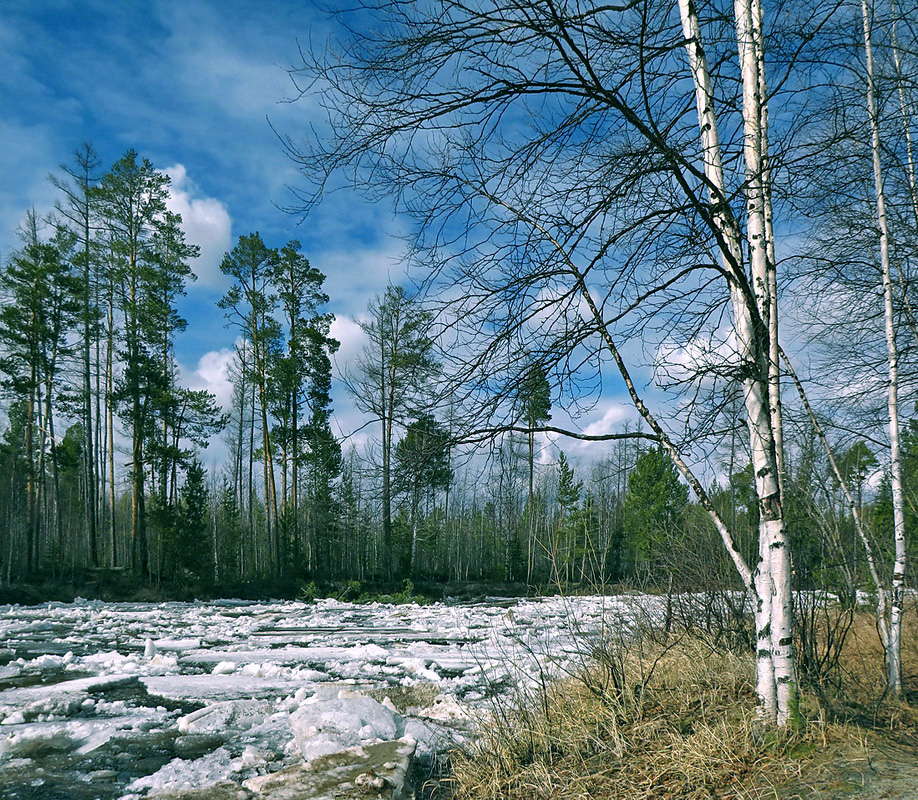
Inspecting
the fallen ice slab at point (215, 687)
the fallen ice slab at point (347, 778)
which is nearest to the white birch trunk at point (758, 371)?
the fallen ice slab at point (347, 778)

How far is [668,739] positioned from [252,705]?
4.39 metres

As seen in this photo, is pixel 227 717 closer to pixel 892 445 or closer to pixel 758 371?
pixel 758 371

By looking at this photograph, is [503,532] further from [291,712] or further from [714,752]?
→ [714,752]

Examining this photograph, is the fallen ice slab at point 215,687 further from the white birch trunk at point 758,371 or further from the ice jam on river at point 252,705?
the white birch trunk at point 758,371

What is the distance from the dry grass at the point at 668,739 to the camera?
354 centimetres

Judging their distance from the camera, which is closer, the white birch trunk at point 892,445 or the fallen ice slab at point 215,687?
the white birch trunk at point 892,445

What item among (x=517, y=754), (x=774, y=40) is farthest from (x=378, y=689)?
(x=774, y=40)

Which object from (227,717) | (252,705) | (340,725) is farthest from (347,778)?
(252,705)

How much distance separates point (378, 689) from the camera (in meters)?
7.44

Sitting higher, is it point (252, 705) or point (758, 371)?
point (758, 371)

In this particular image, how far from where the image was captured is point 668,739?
3.99 m

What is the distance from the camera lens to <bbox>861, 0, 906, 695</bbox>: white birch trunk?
5453 mm

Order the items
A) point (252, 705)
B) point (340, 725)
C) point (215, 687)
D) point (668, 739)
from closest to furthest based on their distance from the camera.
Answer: point (668, 739)
point (340, 725)
point (252, 705)
point (215, 687)

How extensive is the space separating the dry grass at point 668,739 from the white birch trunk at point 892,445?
0.47 meters
